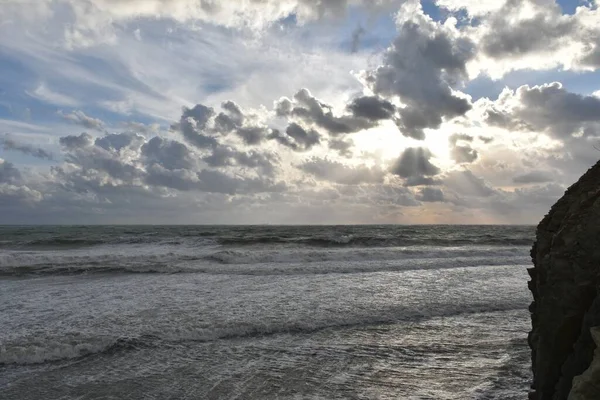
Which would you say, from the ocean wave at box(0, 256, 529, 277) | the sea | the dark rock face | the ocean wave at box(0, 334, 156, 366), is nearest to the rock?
the dark rock face

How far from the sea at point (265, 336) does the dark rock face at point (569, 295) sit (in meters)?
2.25

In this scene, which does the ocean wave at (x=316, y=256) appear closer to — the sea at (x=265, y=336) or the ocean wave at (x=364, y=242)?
the sea at (x=265, y=336)

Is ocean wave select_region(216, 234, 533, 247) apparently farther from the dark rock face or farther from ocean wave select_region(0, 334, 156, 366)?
the dark rock face

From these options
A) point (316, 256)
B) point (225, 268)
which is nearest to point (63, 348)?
point (225, 268)

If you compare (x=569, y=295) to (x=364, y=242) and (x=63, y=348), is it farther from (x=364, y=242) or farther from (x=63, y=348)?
(x=364, y=242)

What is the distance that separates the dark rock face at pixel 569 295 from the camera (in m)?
4.40

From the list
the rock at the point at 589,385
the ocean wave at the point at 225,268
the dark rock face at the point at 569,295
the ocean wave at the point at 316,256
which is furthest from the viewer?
the ocean wave at the point at 316,256

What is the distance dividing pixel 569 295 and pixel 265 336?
23.5 feet

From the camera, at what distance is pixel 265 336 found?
33.7 feet

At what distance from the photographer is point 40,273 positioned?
2230 centimetres

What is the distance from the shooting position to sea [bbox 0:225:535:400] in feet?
23.8

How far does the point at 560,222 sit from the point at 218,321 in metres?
8.73

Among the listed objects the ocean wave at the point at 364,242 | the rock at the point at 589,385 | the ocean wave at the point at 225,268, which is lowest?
the ocean wave at the point at 225,268

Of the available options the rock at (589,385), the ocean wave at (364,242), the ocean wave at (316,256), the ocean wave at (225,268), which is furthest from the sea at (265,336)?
the ocean wave at (364,242)
